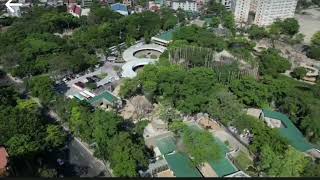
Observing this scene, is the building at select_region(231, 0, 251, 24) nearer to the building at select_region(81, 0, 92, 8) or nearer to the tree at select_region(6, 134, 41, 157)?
the building at select_region(81, 0, 92, 8)

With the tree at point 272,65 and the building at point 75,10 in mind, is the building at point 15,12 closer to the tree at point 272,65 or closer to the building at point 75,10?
the building at point 75,10

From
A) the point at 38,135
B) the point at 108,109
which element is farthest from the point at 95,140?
the point at 108,109

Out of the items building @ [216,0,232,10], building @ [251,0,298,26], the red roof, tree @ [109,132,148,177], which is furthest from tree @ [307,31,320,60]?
the red roof

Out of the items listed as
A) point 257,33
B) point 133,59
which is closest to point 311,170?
point 133,59

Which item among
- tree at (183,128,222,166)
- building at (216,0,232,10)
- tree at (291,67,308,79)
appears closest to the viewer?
tree at (183,128,222,166)

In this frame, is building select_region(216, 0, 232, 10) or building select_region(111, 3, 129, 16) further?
building select_region(216, 0, 232, 10)

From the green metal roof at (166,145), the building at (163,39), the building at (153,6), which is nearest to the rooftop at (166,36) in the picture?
the building at (163,39)
